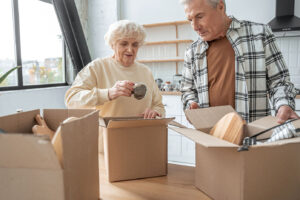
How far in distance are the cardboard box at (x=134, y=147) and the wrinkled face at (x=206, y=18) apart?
0.58 metres

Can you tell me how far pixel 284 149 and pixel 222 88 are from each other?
70 centimetres

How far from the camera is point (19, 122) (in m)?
0.74

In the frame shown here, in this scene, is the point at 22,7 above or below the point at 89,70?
above

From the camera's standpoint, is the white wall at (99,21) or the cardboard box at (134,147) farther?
the white wall at (99,21)

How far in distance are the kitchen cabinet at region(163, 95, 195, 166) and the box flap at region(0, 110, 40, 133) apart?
2.44 metres

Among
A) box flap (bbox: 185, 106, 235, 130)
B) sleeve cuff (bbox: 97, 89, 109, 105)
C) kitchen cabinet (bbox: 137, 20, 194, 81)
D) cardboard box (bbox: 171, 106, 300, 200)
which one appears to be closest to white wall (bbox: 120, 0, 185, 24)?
kitchen cabinet (bbox: 137, 20, 194, 81)

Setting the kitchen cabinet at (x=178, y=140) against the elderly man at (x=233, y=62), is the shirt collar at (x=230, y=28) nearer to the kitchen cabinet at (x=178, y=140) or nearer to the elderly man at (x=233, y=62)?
the elderly man at (x=233, y=62)

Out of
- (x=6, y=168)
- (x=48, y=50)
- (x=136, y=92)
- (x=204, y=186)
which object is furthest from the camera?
(x=48, y=50)

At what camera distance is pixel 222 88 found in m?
1.29

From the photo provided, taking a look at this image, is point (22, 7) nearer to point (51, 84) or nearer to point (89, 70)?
point (51, 84)

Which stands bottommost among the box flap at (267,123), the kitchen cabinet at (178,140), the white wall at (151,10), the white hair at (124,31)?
the kitchen cabinet at (178,140)

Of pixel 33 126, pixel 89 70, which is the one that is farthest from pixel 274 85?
pixel 33 126

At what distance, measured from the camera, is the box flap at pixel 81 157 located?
538 millimetres

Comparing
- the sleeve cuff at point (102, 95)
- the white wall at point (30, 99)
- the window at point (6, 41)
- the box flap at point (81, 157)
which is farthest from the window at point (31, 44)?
the box flap at point (81, 157)
